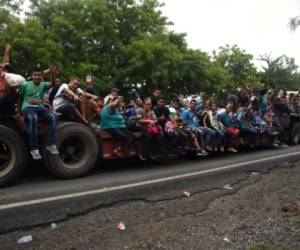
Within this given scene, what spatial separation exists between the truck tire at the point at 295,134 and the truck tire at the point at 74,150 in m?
8.82

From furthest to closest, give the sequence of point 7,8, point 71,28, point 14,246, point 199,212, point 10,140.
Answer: point 71,28
point 7,8
point 10,140
point 199,212
point 14,246

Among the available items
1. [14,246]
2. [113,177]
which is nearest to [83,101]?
[113,177]

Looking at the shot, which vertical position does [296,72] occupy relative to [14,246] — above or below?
above

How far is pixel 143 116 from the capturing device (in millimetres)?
8617

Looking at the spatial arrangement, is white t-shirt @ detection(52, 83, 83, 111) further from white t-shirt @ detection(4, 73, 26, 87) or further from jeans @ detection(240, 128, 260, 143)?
jeans @ detection(240, 128, 260, 143)

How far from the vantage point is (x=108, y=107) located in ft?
25.8

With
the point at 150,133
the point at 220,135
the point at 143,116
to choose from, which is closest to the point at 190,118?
the point at 220,135

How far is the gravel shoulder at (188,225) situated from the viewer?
4.16 meters

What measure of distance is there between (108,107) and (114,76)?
17599mm

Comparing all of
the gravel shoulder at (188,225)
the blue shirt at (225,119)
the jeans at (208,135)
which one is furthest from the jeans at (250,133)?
the gravel shoulder at (188,225)

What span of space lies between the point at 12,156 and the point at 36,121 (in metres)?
0.68

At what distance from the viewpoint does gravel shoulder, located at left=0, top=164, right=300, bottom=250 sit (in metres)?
4.16

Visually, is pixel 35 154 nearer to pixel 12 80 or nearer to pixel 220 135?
pixel 12 80

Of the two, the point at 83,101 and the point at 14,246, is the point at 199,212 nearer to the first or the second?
the point at 14,246
